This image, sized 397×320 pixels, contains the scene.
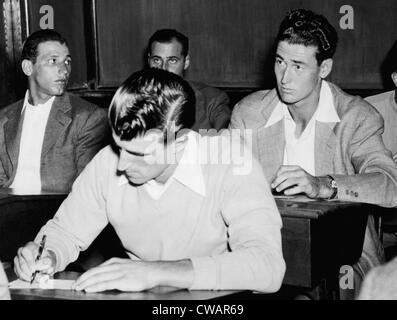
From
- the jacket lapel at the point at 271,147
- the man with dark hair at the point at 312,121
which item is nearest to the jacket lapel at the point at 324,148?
the man with dark hair at the point at 312,121

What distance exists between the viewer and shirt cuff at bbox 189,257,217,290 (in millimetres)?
1722

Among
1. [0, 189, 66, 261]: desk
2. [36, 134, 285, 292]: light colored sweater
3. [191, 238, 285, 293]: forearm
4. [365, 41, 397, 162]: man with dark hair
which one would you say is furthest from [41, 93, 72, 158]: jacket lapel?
[191, 238, 285, 293]: forearm

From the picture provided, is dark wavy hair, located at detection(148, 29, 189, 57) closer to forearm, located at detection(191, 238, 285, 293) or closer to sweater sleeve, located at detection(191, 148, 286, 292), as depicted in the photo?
sweater sleeve, located at detection(191, 148, 286, 292)

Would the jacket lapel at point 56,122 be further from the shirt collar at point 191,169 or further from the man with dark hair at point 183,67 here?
the shirt collar at point 191,169

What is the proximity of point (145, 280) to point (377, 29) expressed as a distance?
377 centimetres

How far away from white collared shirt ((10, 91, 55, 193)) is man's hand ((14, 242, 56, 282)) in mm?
1819

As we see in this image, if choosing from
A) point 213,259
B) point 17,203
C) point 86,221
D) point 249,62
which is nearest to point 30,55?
point 17,203

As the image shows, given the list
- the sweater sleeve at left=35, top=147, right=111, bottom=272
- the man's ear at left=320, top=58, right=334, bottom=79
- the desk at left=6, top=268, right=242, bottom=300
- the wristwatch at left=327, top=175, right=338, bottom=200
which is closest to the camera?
the desk at left=6, top=268, right=242, bottom=300

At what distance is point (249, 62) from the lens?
524 cm

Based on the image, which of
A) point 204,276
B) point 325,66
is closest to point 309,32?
point 325,66

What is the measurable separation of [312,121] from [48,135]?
162 centimetres

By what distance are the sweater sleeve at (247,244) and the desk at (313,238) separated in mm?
315

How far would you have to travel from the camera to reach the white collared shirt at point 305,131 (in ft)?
9.84

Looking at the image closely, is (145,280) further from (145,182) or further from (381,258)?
(381,258)
